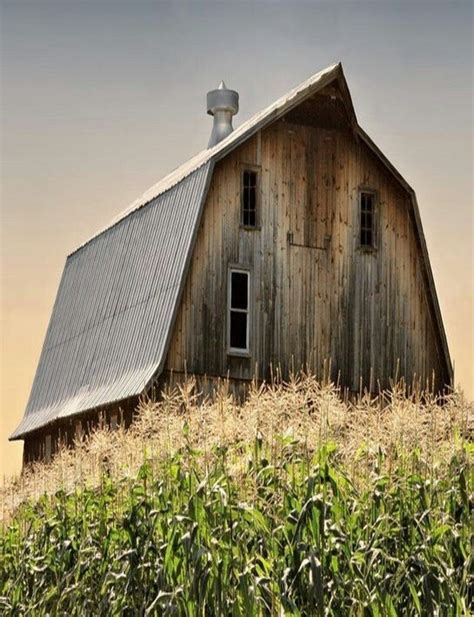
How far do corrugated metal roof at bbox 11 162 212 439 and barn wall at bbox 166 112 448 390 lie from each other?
445 mm

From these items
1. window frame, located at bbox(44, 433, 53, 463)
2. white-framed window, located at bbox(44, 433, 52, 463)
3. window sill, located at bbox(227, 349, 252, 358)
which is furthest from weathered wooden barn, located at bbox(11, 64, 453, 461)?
white-framed window, located at bbox(44, 433, 52, 463)

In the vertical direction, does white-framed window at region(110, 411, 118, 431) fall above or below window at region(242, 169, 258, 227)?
below

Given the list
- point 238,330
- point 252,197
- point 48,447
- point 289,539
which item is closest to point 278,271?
point 238,330

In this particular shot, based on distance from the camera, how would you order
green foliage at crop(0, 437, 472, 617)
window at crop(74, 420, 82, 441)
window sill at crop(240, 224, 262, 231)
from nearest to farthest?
green foliage at crop(0, 437, 472, 617) → window sill at crop(240, 224, 262, 231) → window at crop(74, 420, 82, 441)

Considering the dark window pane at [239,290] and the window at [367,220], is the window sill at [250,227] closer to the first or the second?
the dark window pane at [239,290]

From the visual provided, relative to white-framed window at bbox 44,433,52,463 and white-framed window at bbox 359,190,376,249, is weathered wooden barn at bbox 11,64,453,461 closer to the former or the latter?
white-framed window at bbox 359,190,376,249

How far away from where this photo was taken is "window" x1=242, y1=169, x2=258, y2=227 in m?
28.0

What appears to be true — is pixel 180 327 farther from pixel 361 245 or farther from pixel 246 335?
pixel 361 245

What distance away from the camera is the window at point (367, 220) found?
1157 inches

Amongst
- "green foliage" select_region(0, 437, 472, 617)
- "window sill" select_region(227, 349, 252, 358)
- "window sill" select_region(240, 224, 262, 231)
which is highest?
"window sill" select_region(240, 224, 262, 231)

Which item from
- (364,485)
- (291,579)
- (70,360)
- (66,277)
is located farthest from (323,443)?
(66,277)

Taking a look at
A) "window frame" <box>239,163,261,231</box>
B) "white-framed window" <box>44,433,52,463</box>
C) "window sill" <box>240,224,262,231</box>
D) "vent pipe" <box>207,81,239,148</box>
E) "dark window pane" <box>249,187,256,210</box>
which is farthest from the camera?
"vent pipe" <box>207,81,239,148</box>

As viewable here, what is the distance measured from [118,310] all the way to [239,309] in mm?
3745

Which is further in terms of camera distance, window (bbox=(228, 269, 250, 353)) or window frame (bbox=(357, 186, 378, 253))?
window frame (bbox=(357, 186, 378, 253))
